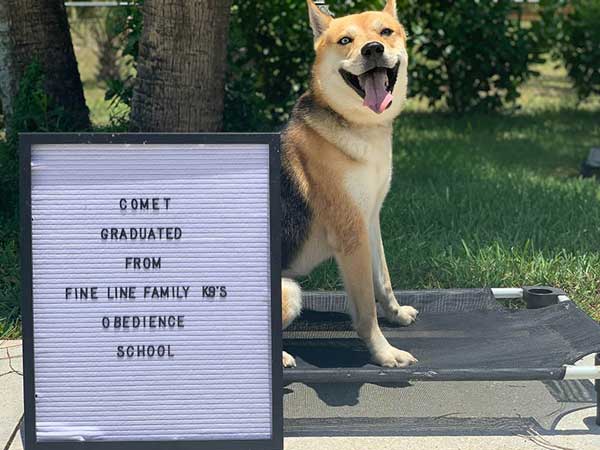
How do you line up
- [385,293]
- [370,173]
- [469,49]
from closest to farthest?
[370,173]
[385,293]
[469,49]

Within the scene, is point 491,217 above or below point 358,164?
below

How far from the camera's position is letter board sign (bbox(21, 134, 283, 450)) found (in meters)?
3.07

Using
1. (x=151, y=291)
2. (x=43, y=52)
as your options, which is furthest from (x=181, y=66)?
(x=151, y=291)

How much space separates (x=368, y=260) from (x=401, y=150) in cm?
476

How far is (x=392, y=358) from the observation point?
3717 mm

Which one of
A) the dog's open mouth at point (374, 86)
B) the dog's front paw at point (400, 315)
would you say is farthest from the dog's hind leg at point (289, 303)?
the dog's open mouth at point (374, 86)

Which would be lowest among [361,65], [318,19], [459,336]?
[459,336]

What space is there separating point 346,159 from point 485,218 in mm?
2478

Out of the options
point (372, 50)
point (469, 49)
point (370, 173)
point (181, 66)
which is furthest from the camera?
point (469, 49)

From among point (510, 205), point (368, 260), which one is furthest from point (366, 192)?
point (510, 205)

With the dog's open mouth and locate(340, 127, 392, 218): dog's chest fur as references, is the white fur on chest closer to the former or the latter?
locate(340, 127, 392, 218): dog's chest fur

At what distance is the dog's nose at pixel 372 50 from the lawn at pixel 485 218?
→ 185 cm

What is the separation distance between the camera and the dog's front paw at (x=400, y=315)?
14.1 feet

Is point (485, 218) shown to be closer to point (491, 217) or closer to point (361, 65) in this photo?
point (491, 217)
